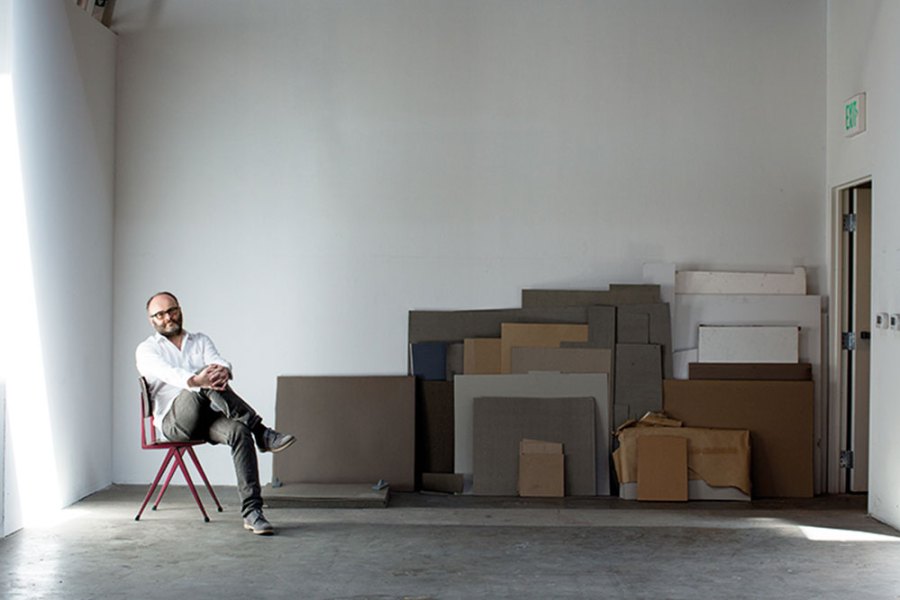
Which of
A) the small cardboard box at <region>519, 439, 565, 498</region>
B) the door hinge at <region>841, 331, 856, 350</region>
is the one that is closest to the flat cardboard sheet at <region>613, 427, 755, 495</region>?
the small cardboard box at <region>519, 439, 565, 498</region>

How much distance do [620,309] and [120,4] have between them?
3.86m

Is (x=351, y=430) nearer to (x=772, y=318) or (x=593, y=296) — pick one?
(x=593, y=296)

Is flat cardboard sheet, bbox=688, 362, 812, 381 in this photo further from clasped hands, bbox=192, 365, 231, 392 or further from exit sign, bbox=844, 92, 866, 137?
clasped hands, bbox=192, 365, 231, 392

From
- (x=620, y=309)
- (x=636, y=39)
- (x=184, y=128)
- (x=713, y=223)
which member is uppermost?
(x=636, y=39)

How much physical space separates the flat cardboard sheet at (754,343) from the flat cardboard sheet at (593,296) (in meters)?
0.42

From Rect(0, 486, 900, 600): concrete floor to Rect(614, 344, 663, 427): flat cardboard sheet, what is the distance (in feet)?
2.10

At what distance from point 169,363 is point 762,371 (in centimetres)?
370

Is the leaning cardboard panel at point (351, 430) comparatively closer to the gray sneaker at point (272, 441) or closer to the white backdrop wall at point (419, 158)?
the white backdrop wall at point (419, 158)

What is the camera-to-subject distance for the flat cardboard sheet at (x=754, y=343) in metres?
7.04

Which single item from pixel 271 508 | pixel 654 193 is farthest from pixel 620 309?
pixel 271 508

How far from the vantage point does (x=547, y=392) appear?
703 cm

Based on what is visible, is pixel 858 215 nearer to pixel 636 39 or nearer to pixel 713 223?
pixel 713 223

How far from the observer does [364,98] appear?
23.8ft

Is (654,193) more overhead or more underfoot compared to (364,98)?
more underfoot
